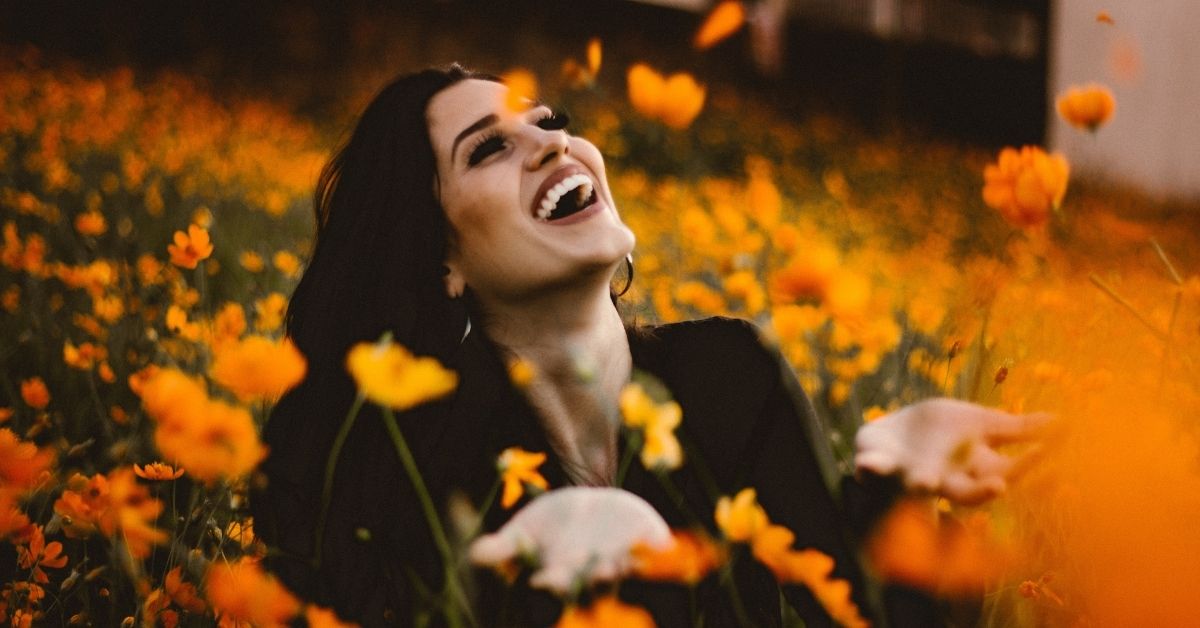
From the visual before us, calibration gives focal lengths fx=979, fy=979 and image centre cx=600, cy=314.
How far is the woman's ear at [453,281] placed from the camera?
1.09 metres

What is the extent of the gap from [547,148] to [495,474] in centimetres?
34

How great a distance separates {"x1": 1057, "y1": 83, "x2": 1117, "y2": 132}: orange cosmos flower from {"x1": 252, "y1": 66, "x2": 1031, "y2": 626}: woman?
388mm

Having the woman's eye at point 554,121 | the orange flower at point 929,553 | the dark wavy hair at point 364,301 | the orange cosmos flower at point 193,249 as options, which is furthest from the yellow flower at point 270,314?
the orange flower at point 929,553

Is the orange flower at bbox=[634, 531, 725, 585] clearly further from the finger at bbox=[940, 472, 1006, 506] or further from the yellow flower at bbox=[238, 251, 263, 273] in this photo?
the yellow flower at bbox=[238, 251, 263, 273]

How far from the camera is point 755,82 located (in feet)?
22.9

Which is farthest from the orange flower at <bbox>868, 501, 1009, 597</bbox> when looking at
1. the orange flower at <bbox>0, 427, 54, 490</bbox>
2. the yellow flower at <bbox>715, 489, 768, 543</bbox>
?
the orange flower at <bbox>0, 427, 54, 490</bbox>

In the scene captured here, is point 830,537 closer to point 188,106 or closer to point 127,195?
point 127,195

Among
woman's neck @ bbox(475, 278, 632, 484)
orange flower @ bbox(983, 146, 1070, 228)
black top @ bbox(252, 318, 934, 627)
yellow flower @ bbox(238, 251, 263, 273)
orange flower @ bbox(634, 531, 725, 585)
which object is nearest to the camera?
orange flower @ bbox(634, 531, 725, 585)

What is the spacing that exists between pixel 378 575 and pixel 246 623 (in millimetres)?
135

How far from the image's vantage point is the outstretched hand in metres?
0.64

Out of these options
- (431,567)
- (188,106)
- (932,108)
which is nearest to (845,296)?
(431,567)

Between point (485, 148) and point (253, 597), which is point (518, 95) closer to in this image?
point (485, 148)

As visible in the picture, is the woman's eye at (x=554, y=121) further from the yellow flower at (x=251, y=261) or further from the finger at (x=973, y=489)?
the yellow flower at (x=251, y=261)

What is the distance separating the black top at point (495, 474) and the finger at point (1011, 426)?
0.21m
